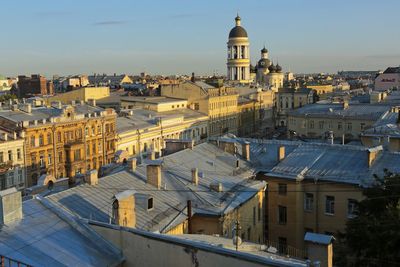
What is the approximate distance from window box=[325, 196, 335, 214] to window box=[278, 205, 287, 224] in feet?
6.78

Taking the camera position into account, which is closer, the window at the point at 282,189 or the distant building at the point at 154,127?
the window at the point at 282,189

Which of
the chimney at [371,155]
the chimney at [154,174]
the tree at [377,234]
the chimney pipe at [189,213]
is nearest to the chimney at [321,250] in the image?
the tree at [377,234]

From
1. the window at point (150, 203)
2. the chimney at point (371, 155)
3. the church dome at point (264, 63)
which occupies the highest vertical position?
the church dome at point (264, 63)

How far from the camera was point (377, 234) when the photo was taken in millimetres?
15203

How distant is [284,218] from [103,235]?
14686mm

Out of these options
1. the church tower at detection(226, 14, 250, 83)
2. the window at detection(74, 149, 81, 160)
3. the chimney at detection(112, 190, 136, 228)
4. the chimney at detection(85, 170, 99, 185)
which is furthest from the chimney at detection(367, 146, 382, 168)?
the church tower at detection(226, 14, 250, 83)

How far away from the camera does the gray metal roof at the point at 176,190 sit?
56.2 feet

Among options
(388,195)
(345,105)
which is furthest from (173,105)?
(388,195)

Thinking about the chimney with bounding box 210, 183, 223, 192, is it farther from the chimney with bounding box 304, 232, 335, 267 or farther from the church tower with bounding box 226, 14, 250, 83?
the church tower with bounding box 226, 14, 250, 83

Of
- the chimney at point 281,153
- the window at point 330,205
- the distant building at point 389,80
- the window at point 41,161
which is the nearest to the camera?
the window at point 330,205

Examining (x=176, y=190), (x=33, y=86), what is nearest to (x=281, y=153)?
(x=176, y=190)

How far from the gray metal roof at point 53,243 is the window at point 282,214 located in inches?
576

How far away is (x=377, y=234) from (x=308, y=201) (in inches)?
380

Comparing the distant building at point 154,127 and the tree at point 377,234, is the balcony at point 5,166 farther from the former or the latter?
the tree at point 377,234
